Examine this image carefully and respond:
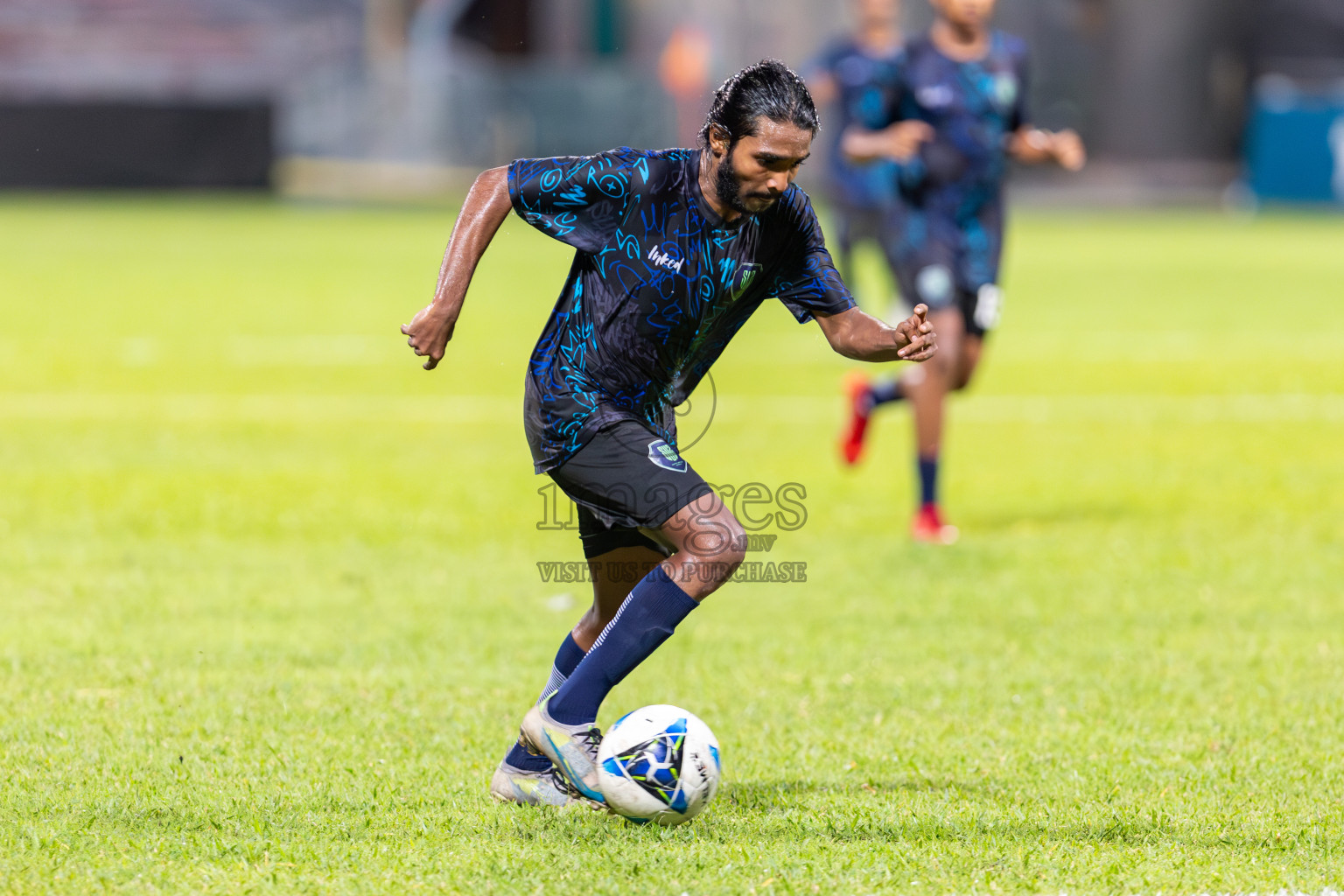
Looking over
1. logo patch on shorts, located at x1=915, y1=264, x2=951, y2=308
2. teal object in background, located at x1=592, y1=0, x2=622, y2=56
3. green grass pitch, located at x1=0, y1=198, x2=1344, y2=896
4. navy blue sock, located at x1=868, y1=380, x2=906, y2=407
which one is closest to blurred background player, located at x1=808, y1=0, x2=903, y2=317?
green grass pitch, located at x1=0, y1=198, x2=1344, y2=896

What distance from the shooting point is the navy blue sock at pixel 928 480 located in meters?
8.51

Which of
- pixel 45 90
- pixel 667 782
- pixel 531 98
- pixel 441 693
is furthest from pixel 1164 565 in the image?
pixel 45 90

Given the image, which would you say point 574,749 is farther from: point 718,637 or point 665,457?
point 718,637

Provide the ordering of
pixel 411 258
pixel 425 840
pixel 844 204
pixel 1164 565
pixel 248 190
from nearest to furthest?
pixel 425 840, pixel 1164 565, pixel 844 204, pixel 411 258, pixel 248 190

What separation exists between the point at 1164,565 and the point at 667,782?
423 centimetres

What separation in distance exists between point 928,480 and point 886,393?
0.83 metres

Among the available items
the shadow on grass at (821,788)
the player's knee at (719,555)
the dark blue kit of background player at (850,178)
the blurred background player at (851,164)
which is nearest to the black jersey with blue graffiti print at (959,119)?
the shadow on grass at (821,788)

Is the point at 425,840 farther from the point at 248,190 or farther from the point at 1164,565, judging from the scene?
the point at 248,190

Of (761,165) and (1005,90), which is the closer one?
(761,165)

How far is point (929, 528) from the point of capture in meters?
8.50

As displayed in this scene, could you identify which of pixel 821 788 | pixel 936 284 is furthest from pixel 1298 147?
pixel 821 788

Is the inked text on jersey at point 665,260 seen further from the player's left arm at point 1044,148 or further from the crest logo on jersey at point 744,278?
the player's left arm at point 1044,148

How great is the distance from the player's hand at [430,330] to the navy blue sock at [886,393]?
480 cm

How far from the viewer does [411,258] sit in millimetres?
24078
